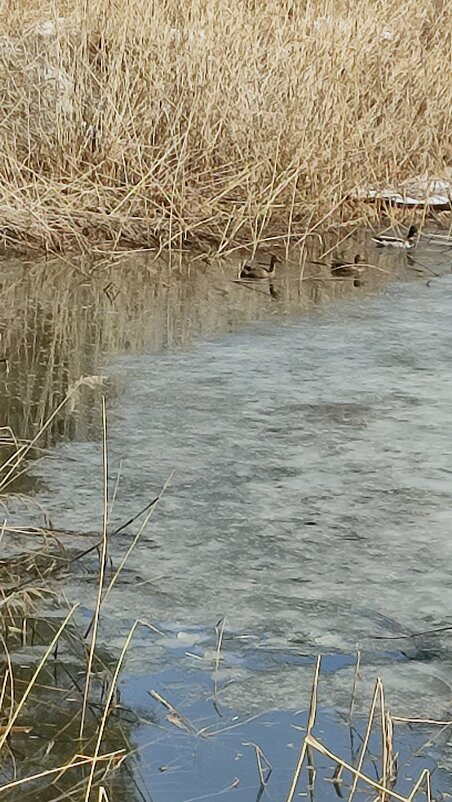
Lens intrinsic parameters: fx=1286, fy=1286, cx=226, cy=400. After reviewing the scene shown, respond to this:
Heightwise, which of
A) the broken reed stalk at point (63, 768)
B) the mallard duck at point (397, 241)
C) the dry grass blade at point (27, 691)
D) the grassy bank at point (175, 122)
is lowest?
the broken reed stalk at point (63, 768)

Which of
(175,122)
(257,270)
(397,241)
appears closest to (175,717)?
(257,270)

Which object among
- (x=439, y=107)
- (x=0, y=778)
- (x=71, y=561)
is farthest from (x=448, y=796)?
(x=439, y=107)

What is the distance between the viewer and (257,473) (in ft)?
11.0

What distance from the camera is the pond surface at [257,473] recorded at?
240 cm

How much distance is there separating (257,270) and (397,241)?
3.25 ft

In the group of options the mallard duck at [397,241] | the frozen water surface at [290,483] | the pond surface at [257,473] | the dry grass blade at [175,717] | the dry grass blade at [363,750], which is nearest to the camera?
the dry grass blade at [363,750]

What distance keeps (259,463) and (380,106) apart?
11.6 feet

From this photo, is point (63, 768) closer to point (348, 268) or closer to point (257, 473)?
point (257, 473)

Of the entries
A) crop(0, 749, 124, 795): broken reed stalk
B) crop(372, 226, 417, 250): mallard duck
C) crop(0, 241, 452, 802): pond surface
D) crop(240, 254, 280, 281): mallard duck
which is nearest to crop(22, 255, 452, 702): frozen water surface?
crop(0, 241, 452, 802): pond surface

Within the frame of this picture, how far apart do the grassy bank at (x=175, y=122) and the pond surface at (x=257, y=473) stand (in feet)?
1.74

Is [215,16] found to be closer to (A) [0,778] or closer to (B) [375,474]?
(B) [375,474]

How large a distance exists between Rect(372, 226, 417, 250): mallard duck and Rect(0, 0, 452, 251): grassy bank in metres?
0.29

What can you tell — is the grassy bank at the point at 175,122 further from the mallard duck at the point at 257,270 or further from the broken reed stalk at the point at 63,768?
the broken reed stalk at the point at 63,768

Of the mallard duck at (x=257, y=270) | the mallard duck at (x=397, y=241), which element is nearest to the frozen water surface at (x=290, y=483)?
the mallard duck at (x=257, y=270)
